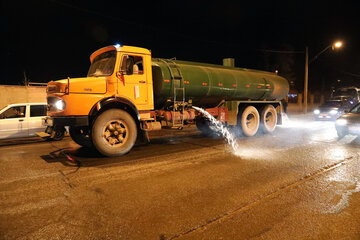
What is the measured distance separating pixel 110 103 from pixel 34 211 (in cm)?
357

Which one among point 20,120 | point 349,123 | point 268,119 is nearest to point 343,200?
point 349,123

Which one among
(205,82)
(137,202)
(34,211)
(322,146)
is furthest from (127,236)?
(322,146)

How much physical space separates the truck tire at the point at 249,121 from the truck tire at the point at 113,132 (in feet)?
17.3

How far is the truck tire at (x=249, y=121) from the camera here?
1045cm

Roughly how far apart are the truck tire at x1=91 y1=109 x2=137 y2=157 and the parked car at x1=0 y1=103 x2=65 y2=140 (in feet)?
11.1

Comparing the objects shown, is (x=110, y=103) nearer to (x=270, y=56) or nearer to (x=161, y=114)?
(x=161, y=114)

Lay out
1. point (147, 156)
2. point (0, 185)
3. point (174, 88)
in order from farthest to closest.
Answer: point (174, 88) < point (147, 156) < point (0, 185)

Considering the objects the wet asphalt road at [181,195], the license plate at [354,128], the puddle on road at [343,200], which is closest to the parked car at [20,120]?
the wet asphalt road at [181,195]

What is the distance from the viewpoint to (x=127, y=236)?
2.88m

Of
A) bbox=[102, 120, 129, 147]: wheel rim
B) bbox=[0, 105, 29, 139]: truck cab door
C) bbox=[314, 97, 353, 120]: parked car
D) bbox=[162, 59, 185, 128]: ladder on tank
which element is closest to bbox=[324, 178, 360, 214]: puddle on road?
bbox=[102, 120, 129, 147]: wheel rim

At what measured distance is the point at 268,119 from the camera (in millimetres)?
11844

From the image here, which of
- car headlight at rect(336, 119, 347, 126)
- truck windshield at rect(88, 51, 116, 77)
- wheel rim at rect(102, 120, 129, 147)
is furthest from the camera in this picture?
car headlight at rect(336, 119, 347, 126)

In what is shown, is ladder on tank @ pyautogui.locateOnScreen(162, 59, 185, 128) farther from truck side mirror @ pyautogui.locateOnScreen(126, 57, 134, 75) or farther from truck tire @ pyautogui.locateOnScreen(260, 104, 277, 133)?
truck tire @ pyautogui.locateOnScreen(260, 104, 277, 133)

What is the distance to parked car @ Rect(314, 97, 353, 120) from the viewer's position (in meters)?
17.2
